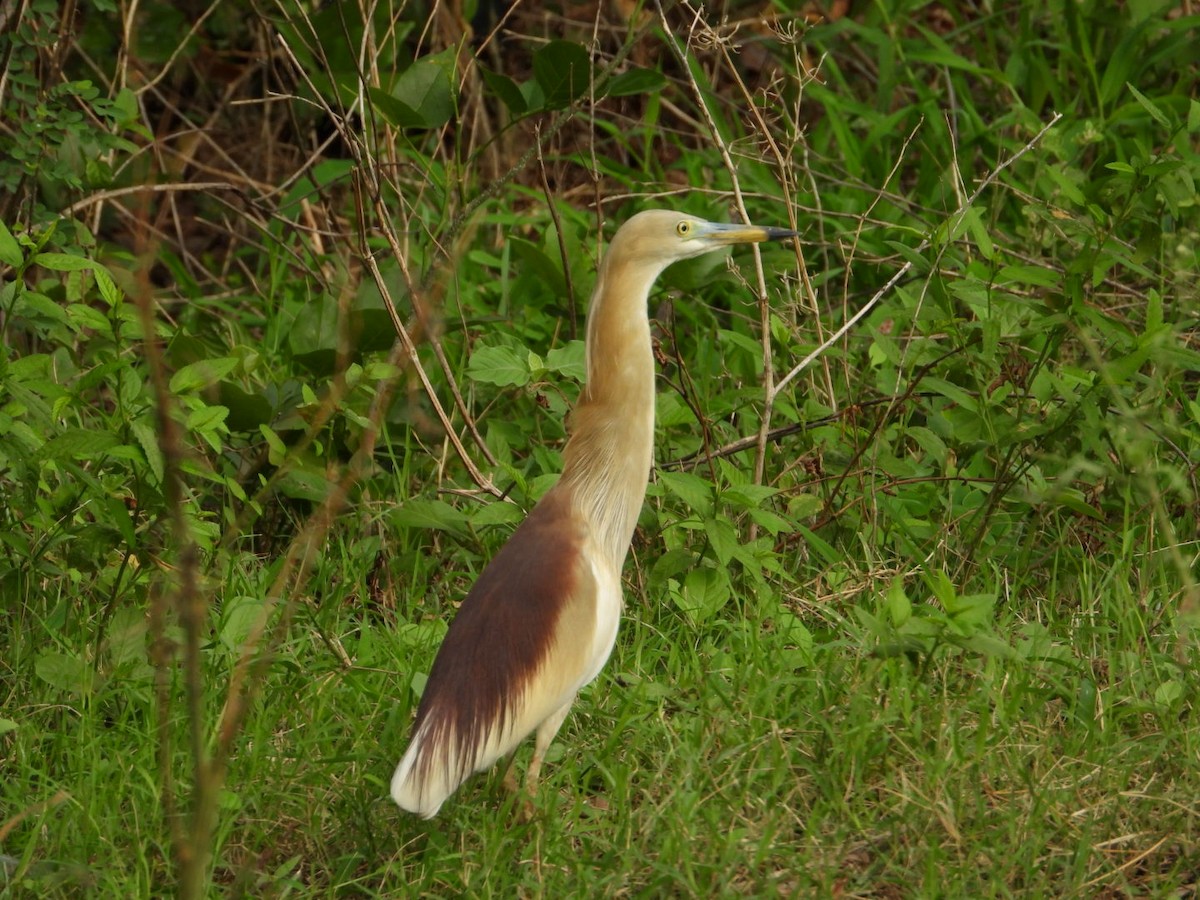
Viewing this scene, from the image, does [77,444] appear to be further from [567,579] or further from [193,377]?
[567,579]

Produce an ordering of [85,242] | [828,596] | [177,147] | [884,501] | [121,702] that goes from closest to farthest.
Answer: [121,702] → [828,596] → [884,501] → [85,242] → [177,147]

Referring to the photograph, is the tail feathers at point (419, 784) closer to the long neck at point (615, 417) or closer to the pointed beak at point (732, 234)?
the long neck at point (615, 417)

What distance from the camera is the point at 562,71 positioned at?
4172 millimetres

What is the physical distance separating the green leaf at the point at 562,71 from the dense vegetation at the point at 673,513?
0.01 meters

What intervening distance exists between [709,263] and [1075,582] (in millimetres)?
1524

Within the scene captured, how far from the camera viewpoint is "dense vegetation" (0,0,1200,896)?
289 centimetres

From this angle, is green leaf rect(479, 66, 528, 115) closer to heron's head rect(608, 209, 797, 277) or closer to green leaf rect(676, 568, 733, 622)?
heron's head rect(608, 209, 797, 277)

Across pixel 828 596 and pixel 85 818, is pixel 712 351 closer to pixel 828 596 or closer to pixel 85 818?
pixel 828 596

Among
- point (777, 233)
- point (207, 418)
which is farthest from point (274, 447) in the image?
point (777, 233)

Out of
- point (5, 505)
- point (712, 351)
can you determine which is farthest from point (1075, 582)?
point (5, 505)

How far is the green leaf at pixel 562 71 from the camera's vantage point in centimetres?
411

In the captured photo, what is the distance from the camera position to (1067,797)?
2916 mm

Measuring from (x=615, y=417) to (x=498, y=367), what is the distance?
2.05ft

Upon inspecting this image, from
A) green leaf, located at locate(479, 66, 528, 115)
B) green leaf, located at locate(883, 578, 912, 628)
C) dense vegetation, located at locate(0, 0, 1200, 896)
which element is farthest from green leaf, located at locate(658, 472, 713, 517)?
green leaf, located at locate(479, 66, 528, 115)
